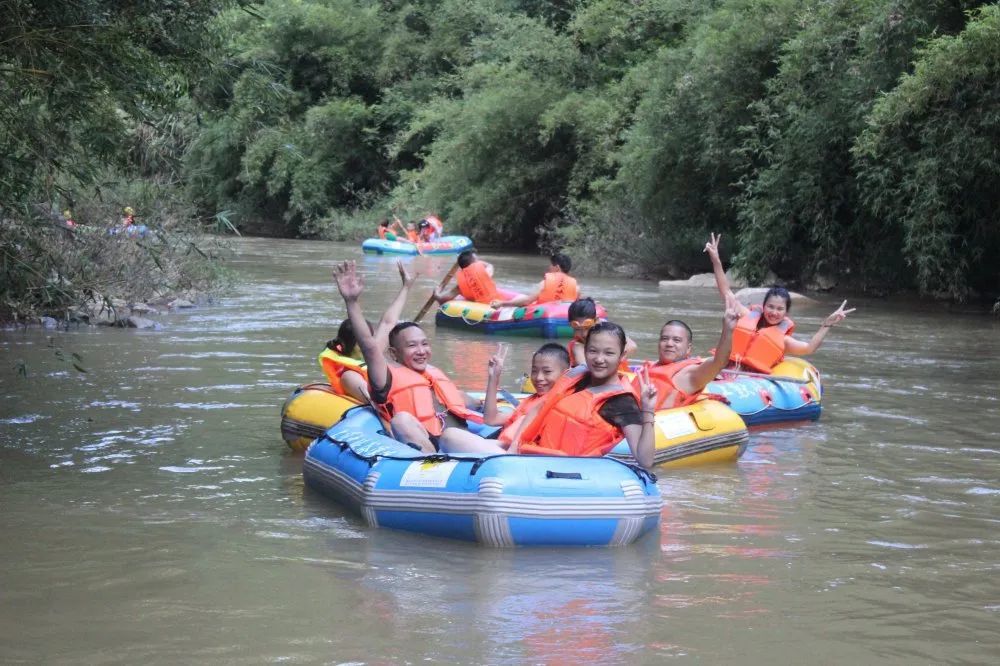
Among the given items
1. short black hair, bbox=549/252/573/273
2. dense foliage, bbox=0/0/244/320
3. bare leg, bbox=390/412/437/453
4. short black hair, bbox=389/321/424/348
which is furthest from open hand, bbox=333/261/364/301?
short black hair, bbox=549/252/573/273

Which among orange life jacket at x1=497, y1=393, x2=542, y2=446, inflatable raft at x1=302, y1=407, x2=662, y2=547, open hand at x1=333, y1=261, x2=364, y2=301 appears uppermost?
open hand at x1=333, y1=261, x2=364, y2=301

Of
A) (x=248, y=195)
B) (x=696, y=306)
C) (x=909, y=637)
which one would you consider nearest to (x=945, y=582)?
(x=909, y=637)

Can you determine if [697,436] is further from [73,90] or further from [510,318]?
[510,318]

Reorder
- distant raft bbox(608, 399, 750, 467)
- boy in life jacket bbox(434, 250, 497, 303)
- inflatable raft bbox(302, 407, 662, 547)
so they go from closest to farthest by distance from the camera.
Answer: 1. inflatable raft bbox(302, 407, 662, 547)
2. distant raft bbox(608, 399, 750, 467)
3. boy in life jacket bbox(434, 250, 497, 303)

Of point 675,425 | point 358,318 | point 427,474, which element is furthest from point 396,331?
point 675,425

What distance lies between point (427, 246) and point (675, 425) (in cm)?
1993

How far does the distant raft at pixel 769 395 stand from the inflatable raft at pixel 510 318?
3753 millimetres

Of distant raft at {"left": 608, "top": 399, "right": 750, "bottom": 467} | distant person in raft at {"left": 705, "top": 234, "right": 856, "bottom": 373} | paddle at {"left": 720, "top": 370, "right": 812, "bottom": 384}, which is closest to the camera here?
distant raft at {"left": 608, "top": 399, "right": 750, "bottom": 467}

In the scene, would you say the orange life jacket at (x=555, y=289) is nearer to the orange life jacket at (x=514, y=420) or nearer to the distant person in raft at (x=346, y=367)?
the distant person in raft at (x=346, y=367)

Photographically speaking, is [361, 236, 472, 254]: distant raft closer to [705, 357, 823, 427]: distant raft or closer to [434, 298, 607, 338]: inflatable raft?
[434, 298, 607, 338]: inflatable raft

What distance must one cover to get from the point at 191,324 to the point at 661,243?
409 inches

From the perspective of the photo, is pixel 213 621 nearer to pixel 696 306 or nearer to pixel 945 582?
pixel 945 582

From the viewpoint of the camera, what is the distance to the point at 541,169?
26.8 metres

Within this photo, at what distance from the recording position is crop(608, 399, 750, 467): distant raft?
7293 mm
